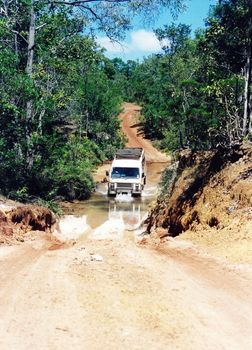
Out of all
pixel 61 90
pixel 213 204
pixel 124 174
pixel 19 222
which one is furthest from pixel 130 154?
pixel 213 204

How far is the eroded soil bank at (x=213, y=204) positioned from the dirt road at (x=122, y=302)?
2.90 ft

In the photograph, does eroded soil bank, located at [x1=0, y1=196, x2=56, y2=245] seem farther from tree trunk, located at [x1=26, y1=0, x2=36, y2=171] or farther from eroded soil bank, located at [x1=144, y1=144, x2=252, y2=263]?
tree trunk, located at [x1=26, y1=0, x2=36, y2=171]

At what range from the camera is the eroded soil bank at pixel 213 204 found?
1013 centimetres

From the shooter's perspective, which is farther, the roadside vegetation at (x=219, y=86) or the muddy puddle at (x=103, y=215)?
the muddy puddle at (x=103, y=215)

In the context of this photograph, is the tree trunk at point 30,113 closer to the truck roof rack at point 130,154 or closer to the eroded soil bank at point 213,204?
the eroded soil bank at point 213,204

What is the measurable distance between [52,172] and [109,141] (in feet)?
86.4

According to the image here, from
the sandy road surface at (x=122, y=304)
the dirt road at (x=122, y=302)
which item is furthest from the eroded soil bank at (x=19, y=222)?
the sandy road surface at (x=122, y=304)

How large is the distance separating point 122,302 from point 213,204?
6.31 m

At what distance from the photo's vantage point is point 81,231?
71.7 feet

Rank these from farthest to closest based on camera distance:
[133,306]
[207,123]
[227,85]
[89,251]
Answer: [207,123]
[227,85]
[89,251]
[133,306]

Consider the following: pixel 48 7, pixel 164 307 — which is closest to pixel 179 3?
pixel 48 7

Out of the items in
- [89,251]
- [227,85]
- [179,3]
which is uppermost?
[179,3]

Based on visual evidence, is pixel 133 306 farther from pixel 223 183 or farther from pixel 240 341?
pixel 223 183

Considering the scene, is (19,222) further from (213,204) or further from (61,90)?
(61,90)
